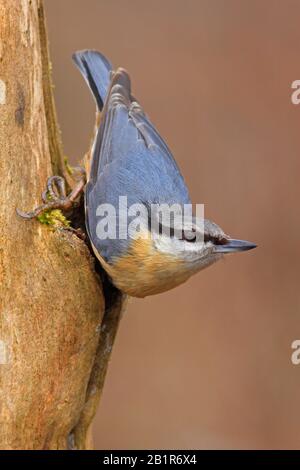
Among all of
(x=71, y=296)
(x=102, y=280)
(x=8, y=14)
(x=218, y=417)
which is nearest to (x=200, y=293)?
(x=218, y=417)

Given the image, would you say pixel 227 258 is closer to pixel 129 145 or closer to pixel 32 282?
pixel 129 145

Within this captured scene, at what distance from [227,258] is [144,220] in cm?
149

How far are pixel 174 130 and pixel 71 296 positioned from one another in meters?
1.89

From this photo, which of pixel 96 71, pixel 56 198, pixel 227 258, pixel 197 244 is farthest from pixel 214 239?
pixel 227 258

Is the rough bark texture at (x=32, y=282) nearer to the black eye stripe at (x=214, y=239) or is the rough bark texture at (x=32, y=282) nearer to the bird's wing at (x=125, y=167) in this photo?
the bird's wing at (x=125, y=167)

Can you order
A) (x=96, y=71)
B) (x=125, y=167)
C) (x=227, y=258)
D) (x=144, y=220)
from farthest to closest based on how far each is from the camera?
(x=227, y=258), (x=96, y=71), (x=125, y=167), (x=144, y=220)

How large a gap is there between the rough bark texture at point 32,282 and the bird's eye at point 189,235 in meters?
0.37

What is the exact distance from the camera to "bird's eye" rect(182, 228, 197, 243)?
286cm

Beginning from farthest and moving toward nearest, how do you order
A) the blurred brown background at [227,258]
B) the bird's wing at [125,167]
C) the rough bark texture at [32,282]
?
the blurred brown background at [227,258]
the bird's wing at [125,167]
the rough bark texture at [32,282]

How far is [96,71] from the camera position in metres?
3.54

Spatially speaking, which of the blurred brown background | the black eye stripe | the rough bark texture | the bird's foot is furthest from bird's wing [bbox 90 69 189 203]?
the blurred brown background

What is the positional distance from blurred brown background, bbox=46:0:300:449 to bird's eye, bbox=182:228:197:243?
5.01 feet

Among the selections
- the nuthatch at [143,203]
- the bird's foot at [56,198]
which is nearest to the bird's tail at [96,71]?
the nuthatch at [143,203]

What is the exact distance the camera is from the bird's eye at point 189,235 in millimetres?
2855
